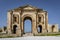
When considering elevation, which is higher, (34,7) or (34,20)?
(34,7)

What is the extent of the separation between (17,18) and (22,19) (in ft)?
5.11

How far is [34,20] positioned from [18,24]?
4251 millimetres

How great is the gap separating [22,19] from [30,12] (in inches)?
109

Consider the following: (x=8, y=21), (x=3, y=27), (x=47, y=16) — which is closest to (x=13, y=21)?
(x=8, y=21)

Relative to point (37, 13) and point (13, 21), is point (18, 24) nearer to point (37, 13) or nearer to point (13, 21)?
point (13, 21)

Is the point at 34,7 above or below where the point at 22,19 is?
above

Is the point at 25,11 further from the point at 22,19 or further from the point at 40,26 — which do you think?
the point at 40,26

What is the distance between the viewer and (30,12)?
48.5 metres

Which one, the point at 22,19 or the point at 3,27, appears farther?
the point at 3,27

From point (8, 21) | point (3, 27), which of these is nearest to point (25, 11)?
point (8, 21)

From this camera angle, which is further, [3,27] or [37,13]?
[3,27]

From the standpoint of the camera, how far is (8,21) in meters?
48.8

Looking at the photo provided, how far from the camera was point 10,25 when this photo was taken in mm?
48281

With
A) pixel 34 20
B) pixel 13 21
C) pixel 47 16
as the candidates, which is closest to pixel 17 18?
pixel 13 21
